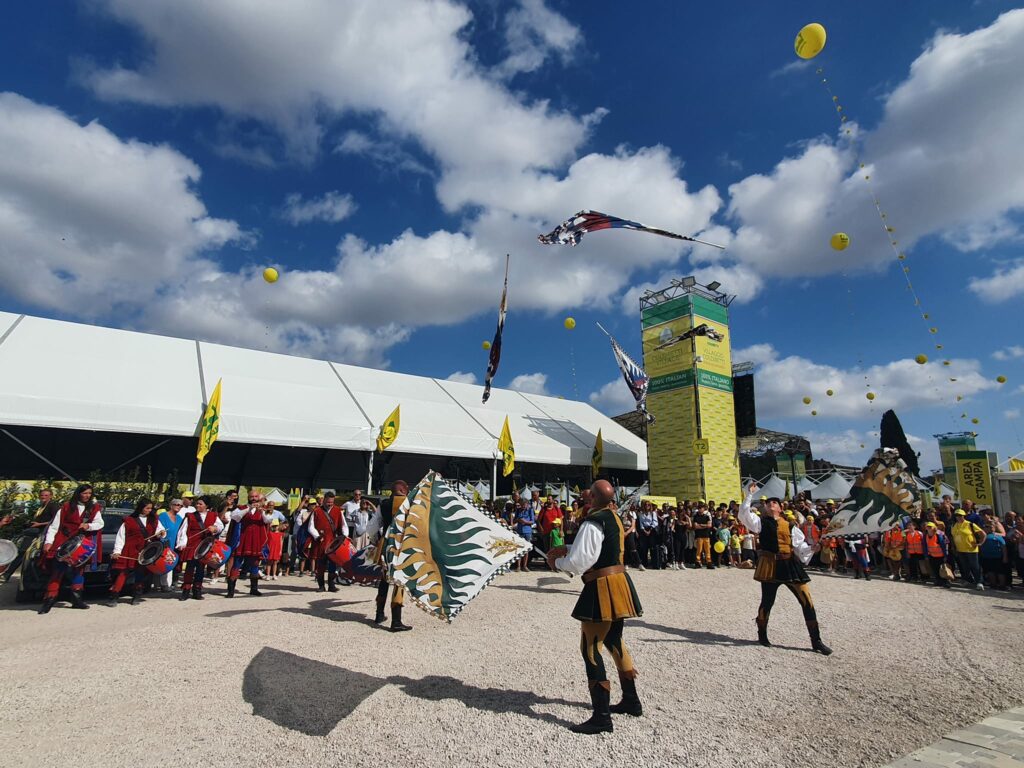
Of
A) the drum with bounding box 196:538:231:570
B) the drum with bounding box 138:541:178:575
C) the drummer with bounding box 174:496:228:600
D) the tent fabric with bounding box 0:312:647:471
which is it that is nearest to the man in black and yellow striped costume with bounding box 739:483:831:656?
the drum with bounding box 196:538:231:570

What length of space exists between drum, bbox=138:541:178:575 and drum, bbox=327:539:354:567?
263cm

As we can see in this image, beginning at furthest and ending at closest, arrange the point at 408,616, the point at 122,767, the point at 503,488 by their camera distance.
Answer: the point at 503,488, the point at 408,616, the point at 122,767

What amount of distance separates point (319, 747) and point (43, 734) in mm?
1987

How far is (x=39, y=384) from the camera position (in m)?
15.2

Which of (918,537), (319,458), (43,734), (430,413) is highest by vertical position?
(430,413)

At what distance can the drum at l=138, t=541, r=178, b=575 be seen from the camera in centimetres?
895

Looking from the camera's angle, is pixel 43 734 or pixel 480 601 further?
pixel 480 601

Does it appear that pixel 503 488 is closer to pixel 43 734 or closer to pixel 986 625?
pixel 986 625

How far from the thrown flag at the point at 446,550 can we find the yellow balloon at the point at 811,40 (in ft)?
30.4

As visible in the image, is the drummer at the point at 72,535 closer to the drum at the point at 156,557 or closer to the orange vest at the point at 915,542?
the drum at the point at 156,557

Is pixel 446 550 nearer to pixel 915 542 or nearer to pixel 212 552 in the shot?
pixel 212 552

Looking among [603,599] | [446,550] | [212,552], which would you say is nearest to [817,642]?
[603,599]

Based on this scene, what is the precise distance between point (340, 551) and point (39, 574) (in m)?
4.60

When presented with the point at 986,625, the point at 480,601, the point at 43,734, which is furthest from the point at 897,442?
the point at 43,734
